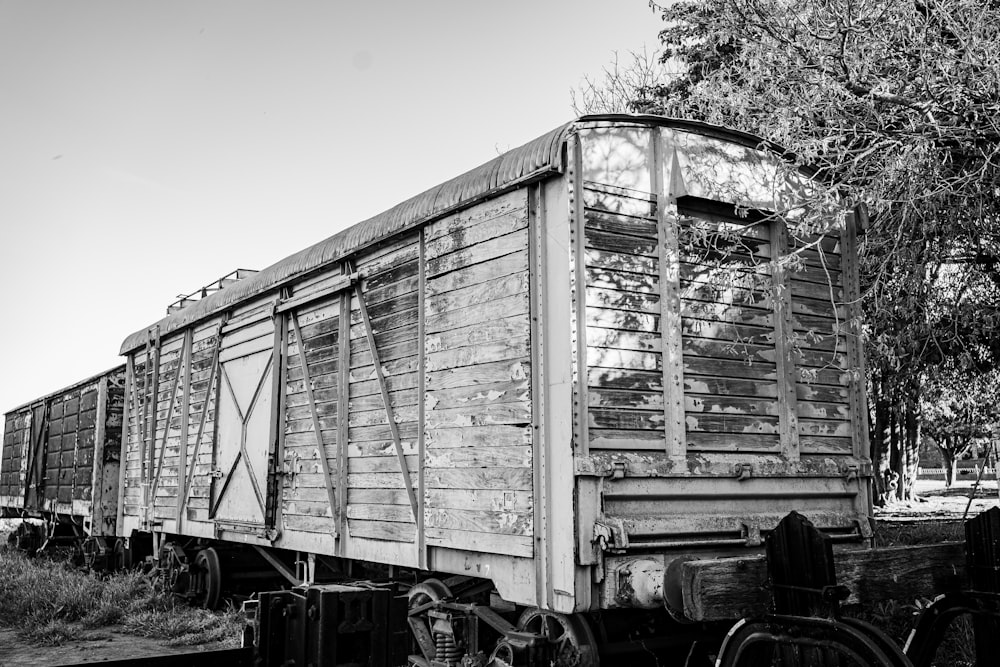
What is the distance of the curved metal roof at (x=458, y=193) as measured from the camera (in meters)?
5.14

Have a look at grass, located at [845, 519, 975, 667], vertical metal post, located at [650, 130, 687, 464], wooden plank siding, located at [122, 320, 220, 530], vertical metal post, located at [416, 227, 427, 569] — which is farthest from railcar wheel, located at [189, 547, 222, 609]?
grass, located at [845, 519, 975, 667]

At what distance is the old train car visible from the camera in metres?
13.0

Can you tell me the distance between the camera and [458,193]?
5840 millimetres

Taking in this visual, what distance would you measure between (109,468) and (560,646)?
10.4 metres

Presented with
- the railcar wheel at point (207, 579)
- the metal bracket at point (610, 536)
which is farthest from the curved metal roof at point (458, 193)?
the railcar wheel at point (207, 579)

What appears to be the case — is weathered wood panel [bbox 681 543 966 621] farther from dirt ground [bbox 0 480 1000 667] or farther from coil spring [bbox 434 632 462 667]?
dirt ground [bbox 0 480 1000 667]

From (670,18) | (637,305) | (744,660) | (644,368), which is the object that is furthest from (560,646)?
(670,18)

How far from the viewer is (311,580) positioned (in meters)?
7.65

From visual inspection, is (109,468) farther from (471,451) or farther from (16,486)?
(471,451)

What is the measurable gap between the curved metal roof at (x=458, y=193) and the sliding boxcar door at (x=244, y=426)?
573 mm

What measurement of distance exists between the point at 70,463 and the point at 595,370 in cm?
1292

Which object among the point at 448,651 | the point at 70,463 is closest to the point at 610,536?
the point at 448,651

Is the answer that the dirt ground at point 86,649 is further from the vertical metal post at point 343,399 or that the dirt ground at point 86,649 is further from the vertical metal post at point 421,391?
the vertical metal post at point 421,391

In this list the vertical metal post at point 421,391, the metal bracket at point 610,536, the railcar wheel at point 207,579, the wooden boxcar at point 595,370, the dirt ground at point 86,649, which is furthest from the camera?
the railcar wheel at point 207,579
